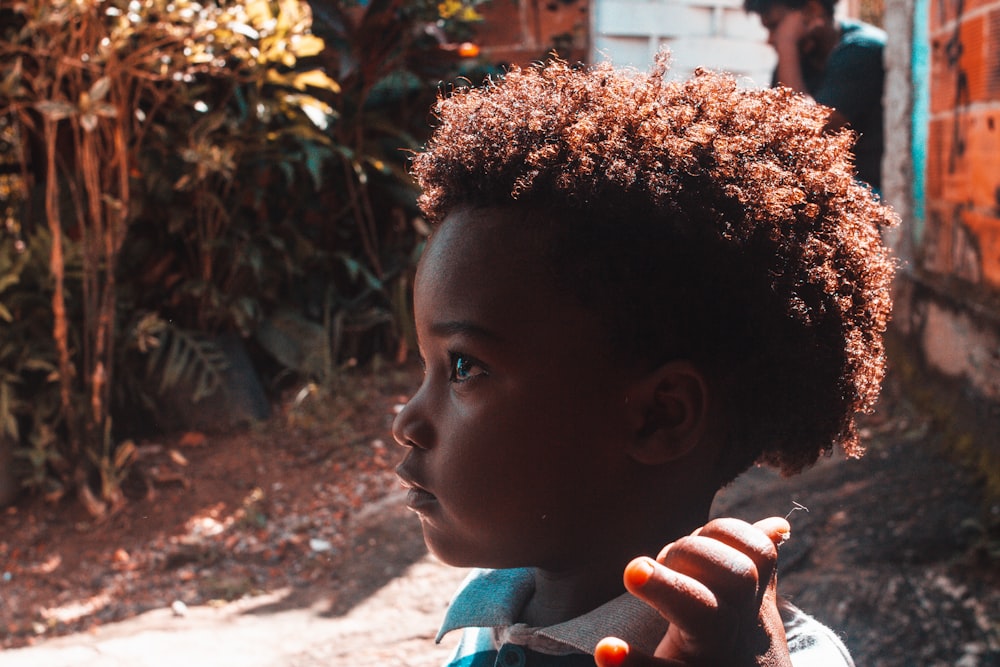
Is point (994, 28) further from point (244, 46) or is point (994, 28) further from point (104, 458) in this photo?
point (104, 458)

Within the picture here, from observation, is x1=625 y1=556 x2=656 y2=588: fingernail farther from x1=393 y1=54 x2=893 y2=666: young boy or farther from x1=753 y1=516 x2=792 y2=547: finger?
x1=393 y1=54 x2=893 y2=666: young boy

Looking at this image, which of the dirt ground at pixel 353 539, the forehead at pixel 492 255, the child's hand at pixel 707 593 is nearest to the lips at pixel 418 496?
the forehead at pixel 492 255

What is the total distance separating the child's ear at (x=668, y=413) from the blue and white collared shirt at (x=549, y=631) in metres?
0.19

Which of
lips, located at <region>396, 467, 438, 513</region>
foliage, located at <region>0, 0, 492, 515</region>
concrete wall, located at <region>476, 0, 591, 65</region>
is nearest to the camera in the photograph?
lips, located at <region>396, 467, 438, 513</region>

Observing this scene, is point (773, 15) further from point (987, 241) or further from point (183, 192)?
point (183, 192)

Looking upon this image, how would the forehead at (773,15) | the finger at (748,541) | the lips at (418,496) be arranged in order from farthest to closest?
the forehead at (773,15) → the lips at (418,496) → the finger at (748,541)

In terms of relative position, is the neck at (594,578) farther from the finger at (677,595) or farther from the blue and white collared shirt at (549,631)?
the finger at (677,595)

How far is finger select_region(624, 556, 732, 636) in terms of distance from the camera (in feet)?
2.92

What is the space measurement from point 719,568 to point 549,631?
441mm

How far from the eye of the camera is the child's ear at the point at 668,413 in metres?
1.25

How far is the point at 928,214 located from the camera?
4617 millimetres

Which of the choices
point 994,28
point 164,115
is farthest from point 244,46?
point 994,28

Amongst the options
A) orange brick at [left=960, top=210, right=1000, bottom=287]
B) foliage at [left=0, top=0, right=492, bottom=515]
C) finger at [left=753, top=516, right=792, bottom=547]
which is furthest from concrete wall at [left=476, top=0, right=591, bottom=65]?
finger at [left=753, top=516, right=792, bottom=547]

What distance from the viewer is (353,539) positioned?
4.11 m
